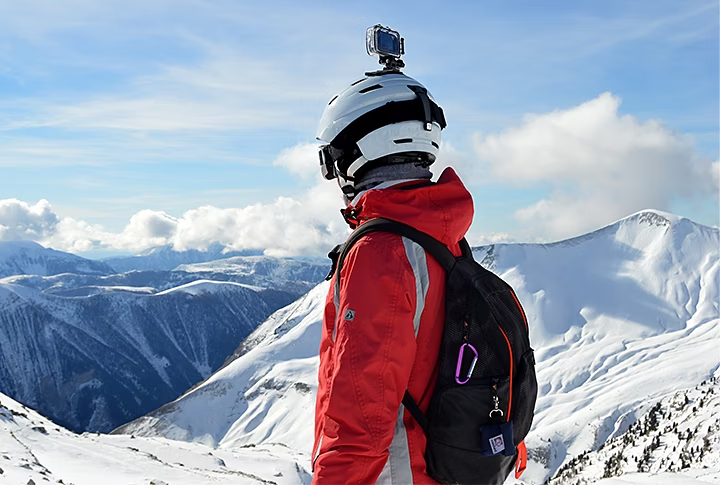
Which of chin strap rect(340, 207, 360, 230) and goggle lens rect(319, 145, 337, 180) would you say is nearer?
chin strap rect(340, 207, 360, 230)

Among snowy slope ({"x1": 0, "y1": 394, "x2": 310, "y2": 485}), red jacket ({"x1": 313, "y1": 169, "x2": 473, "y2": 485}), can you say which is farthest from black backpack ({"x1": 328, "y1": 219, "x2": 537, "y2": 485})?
snowy slope ({"x1": 0, "y1": 394, "x2": 310, "y2": 485})

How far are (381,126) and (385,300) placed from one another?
72.4 inches

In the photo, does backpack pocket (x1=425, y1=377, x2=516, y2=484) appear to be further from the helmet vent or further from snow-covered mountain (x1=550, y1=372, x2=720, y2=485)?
snow-covered mountain (x1=550, y1=372, x2=720, y2=485)

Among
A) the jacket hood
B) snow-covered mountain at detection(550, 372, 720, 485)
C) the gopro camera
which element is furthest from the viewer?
snow-covered mountain at detection(550, 372, 720, 485)

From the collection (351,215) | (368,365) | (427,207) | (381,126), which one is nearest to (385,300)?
(368,365)

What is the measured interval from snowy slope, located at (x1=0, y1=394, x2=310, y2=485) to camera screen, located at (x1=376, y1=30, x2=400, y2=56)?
2105 centimetres

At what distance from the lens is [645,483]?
21.9m

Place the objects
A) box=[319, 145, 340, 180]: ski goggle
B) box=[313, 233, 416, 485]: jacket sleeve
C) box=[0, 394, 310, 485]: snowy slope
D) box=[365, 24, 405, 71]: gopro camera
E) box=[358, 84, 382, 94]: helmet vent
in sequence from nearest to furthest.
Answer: box=[313, 233, 416, 485]: jacket sleeve
box=[358, 84, 382, 94]: helmet vent
box=[319, 145, 340, 180]: ski goggle
box=[365, 24, 405, 71]: gopro camera
box=[0, 394, 310, 485]: snowy slope

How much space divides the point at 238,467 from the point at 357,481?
4686cm

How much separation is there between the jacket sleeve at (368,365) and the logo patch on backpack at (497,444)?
838 mm

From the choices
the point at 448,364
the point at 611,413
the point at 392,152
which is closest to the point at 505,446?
the point at 448,364

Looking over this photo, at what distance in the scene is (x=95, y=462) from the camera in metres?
30.3

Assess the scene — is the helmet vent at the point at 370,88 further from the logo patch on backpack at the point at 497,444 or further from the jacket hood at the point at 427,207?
the logo patch on backpack at the point at 497,444

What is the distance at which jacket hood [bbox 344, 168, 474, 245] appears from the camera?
4.61 metres
